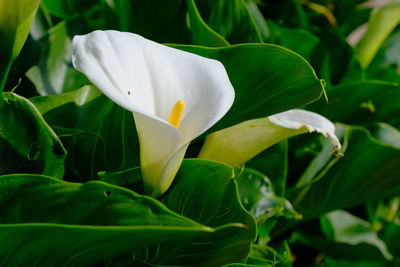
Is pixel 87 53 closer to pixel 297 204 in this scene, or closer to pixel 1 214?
pixel 1 214

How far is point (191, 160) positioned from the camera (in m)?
0.56

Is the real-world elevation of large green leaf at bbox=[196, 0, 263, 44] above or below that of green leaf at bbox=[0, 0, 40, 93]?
below

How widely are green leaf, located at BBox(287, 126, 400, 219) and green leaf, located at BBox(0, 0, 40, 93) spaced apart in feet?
1.45

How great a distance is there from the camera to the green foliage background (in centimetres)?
45

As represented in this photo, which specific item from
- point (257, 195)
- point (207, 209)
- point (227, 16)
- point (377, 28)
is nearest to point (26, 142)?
point (207, 209)

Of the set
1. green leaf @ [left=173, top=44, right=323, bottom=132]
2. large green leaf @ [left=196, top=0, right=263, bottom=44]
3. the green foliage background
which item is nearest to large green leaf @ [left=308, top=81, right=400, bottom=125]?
the green foliage background

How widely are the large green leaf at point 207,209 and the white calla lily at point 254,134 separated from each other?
8 cm

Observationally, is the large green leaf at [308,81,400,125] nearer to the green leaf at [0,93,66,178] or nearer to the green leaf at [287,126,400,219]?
the green leaf at [287,126,400,219]

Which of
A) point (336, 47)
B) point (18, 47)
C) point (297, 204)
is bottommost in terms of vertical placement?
point (297, 204)

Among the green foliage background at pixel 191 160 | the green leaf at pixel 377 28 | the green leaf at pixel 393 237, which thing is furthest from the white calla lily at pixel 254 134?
the green leaf at pixel 393 237

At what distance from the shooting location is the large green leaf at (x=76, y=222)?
40 centimetres

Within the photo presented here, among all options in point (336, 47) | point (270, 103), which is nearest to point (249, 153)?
point (270, 103)

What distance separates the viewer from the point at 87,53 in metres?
0.46

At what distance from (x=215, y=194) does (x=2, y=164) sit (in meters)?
0.20
